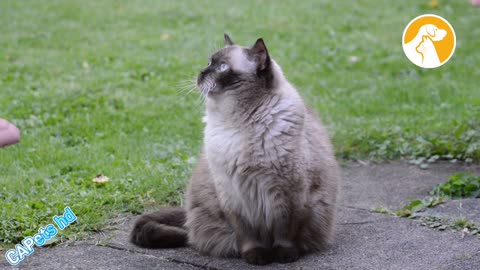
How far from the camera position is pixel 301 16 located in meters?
10.7

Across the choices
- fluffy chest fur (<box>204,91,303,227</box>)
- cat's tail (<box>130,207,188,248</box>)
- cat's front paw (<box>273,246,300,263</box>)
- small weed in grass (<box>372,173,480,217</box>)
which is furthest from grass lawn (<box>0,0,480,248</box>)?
cat's front paw (<box>273,246,300,263</box>)

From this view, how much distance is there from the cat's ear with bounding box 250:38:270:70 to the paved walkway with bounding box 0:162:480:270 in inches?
43.7

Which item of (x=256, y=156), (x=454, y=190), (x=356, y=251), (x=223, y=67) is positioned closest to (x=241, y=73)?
(x=223, y=67)

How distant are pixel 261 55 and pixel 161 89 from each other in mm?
3961

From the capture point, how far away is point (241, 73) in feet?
12.9

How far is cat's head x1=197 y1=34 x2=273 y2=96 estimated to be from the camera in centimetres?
393

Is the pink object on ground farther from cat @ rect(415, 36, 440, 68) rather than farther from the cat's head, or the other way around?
cat @ rect(415, 36, 440, 68)

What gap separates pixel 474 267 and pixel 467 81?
16.2 ft

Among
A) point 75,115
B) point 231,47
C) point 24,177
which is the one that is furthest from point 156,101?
point 231,47

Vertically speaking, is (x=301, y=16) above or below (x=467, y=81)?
above

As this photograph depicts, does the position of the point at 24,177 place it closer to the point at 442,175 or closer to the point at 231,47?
the point at 231,47

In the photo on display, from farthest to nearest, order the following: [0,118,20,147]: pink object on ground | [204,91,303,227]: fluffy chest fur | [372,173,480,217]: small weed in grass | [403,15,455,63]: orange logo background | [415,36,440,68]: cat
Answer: [403,15,455,63]: orange logo background
[415,36,440,68]: cat
[372,173,480,217]: small weed in grass
[204,91,303,227]: fluffy chest fur
[0,118,20,147]: pink object on ground

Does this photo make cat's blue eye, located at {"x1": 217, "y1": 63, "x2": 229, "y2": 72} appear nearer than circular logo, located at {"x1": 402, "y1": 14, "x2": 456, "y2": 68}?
Yes

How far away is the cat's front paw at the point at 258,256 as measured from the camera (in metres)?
3.92
